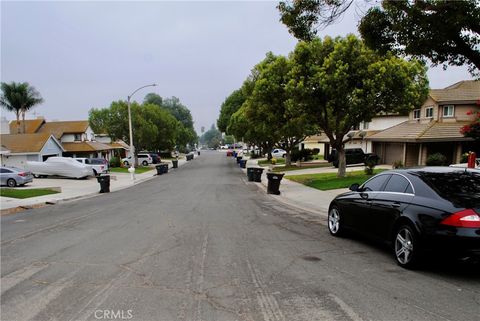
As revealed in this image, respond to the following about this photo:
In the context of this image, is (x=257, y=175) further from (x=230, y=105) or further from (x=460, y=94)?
(x=230, y=105)

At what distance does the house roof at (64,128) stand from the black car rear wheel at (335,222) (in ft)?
144

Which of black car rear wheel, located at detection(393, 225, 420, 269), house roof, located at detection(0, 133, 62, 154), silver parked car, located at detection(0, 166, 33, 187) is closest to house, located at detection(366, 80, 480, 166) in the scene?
black car rear wheel, located at detection(393, 225, 420, 269)

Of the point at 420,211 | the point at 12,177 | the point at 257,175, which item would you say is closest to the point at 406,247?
the point at 420,211

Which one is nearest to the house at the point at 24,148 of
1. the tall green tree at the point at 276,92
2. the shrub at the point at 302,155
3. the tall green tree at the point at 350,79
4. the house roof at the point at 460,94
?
the tall green tree at the point at 276,92

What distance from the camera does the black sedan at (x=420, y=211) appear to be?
4910 millimetres

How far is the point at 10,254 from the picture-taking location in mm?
7285

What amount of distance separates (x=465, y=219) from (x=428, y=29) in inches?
220

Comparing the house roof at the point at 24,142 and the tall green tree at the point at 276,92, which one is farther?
the house roof at the point at 24,142

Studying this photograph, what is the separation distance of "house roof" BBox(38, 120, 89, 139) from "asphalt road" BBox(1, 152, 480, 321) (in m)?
40.3

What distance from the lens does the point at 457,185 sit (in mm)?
5594

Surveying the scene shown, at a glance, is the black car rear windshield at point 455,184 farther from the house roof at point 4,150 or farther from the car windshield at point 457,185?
the house roof at point 4,150

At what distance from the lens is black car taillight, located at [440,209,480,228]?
4.86 metres

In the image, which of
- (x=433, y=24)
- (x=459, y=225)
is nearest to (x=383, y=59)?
(x=433, y=24)

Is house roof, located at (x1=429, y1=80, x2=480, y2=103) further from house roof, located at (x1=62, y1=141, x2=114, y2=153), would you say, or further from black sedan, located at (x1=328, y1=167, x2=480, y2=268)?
house roof, located at (x1=62, y1=141, x2=114, y2=153)
